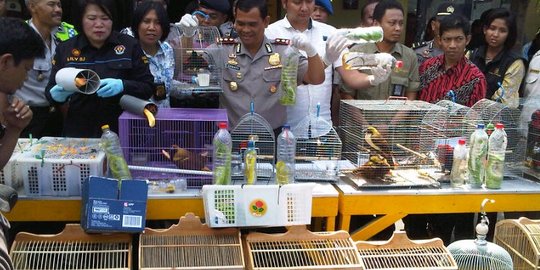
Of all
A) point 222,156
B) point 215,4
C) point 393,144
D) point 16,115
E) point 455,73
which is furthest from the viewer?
point 215,4

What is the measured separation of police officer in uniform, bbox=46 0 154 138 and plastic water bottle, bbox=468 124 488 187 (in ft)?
5.66

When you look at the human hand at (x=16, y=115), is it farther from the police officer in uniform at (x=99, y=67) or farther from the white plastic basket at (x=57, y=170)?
the police officer in uniform at (x=99, y=67)

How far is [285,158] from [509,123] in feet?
4.52

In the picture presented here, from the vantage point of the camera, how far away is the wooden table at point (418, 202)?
2.67 m

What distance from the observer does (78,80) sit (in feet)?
8.55

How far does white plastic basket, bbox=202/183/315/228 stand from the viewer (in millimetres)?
2385

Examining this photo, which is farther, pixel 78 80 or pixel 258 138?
pixel 258 138

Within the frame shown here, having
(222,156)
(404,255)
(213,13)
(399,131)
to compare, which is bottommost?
(404,255)

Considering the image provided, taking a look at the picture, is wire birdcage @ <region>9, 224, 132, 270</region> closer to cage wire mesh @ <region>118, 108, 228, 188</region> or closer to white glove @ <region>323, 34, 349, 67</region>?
cage wire mesh @ <region>118, 108, 228, 188</region>

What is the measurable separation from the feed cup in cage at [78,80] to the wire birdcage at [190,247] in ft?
2.53

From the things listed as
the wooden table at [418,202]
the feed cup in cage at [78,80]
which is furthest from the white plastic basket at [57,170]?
the wooden table at [418,202]

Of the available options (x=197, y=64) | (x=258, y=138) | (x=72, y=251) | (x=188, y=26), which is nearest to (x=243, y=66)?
(x=197, y=64)

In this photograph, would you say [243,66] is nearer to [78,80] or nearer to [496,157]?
[78,80]

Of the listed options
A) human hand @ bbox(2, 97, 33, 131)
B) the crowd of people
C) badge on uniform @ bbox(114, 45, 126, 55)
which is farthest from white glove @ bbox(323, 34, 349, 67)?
human hand @ bbox(2, 97, 33, 131)
